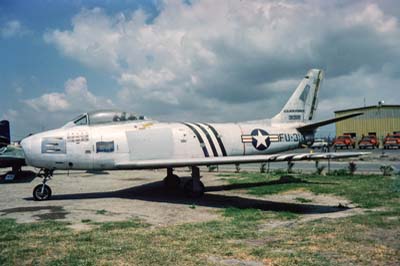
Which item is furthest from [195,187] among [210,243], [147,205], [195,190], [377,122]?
[377,122]

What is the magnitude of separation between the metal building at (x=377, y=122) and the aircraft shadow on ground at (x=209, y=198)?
51.5 meters

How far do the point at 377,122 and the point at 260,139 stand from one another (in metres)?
52.6

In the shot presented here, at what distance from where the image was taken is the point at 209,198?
12.6 meters

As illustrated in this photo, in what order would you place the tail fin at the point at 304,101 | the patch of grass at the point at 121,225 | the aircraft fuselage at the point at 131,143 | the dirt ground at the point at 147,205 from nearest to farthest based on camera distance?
the patch of grass at the point at 121,225, the dirt ground at the point at 147,205, the aircraft fuselage at the point at 131,143, the tail fin at the point at 304,101

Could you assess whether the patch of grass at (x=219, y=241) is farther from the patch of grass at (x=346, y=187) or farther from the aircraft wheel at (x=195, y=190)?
the aircraft wheel at (x=195, y=190)

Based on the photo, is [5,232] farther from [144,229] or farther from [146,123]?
[146,123]

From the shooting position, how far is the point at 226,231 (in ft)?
24.3

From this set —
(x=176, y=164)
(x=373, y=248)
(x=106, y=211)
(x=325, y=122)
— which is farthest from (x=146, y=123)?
(x=373, y=248)

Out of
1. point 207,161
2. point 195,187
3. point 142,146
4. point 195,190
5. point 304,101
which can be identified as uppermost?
point 304,101

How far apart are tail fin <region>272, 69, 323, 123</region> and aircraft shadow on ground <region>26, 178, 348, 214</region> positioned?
3466 mm

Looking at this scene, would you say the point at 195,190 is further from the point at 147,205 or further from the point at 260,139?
the point at 260,139

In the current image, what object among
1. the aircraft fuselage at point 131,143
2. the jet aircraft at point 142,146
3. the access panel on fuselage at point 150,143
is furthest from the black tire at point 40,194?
the access panel on fuselage at point 150,143

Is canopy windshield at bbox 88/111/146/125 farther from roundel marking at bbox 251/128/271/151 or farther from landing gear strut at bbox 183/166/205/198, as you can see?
roundel marking at bbox 251/128/271/151

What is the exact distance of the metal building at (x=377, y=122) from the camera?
195 feet
